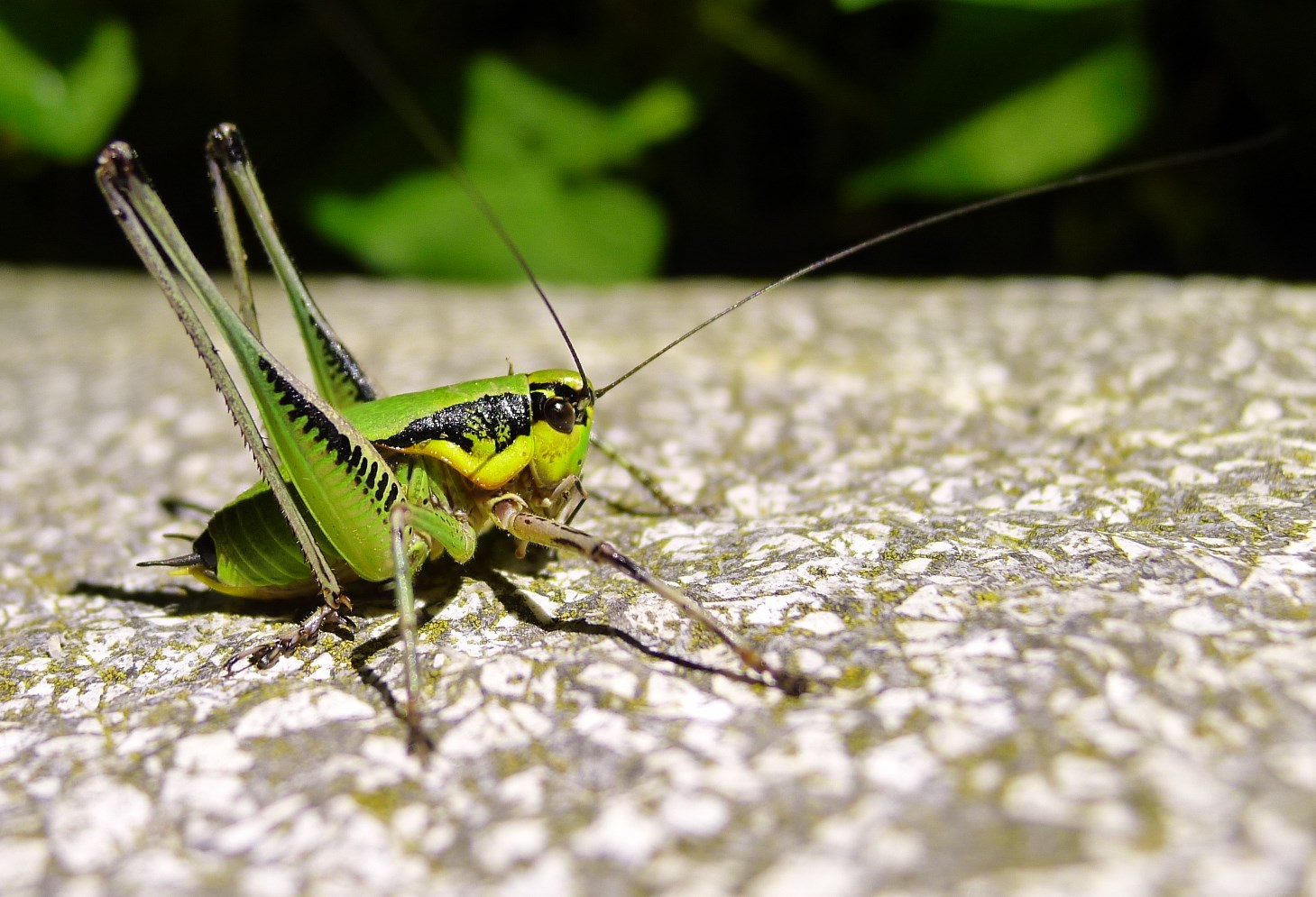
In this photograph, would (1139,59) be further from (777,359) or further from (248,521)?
(248,521)

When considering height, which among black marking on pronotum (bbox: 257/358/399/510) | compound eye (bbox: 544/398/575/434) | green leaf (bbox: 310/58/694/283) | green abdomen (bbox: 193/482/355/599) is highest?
green leaf (bbox: 310/58/694/283)

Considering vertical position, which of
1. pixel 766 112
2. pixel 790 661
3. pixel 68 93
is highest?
pixel 68 93

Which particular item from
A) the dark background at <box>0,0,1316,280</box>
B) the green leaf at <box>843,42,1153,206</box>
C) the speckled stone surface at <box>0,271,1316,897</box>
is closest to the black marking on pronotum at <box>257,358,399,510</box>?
the speckled stone surface at <box>0,271,1316,897</box>

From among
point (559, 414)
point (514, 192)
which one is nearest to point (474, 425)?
point (559, 414)

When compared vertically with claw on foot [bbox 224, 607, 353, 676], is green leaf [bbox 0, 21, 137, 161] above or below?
above

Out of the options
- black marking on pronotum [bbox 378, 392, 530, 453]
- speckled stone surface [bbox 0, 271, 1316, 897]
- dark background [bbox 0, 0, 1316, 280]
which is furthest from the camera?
dark background [bbox 0, 0, 1316, 280]

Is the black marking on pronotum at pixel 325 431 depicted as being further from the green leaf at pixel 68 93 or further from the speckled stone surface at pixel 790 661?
the green leaf at pixel 68 93

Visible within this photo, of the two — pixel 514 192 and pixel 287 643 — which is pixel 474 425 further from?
pixel 514 192

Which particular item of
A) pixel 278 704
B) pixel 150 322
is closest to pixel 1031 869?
pixel 278 704

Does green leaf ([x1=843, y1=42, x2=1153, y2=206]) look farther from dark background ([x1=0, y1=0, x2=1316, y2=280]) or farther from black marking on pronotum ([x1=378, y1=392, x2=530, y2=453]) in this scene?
black marking on pronotum ([x1=378, y1=392, x2=530, y2=453])
